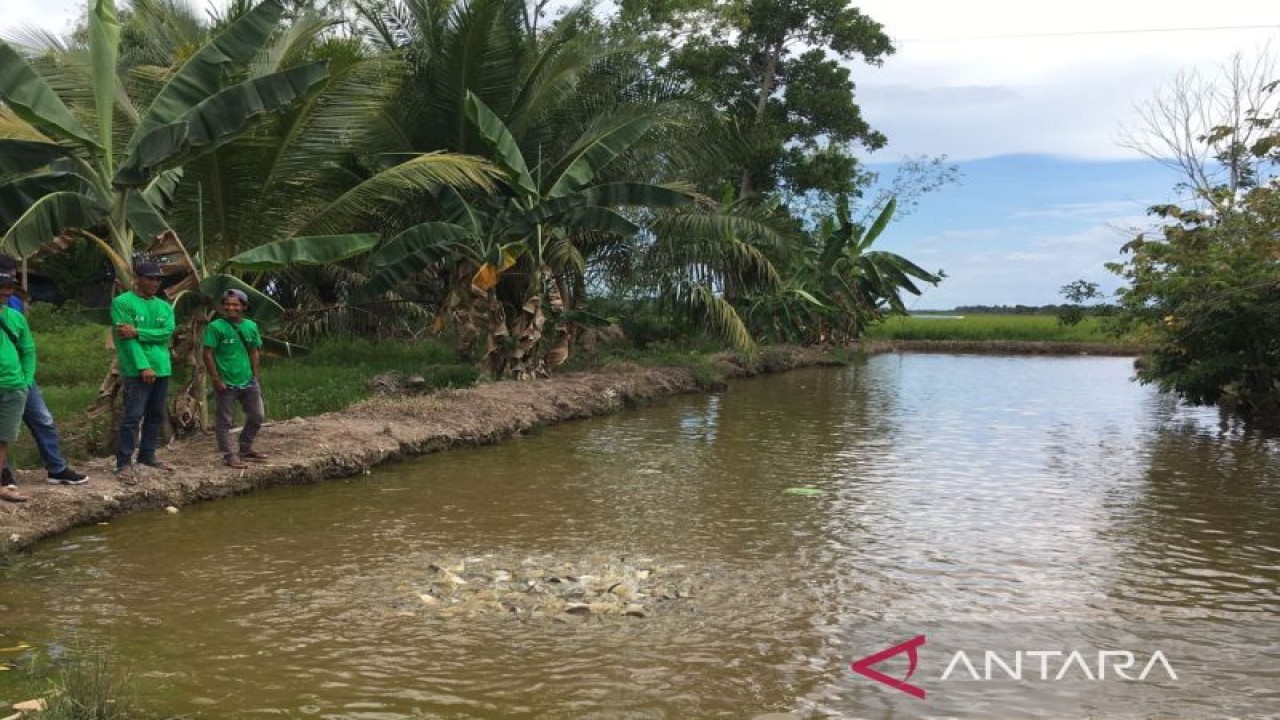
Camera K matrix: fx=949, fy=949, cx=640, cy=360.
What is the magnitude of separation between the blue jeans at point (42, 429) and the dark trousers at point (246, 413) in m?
1.41

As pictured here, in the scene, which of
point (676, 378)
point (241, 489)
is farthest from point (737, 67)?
point (241, 489)

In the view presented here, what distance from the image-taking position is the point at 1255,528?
7.74 meters

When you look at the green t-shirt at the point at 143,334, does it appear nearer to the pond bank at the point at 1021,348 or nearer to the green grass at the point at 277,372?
the green grass at the point at 277,372

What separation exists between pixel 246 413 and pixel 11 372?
2218mm

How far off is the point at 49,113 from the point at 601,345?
16.2m

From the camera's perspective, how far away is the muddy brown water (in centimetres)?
423

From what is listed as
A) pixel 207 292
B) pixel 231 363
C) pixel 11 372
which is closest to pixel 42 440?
pixel 11 372

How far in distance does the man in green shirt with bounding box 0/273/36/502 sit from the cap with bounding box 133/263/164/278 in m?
0.90

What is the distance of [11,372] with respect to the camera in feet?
21.7

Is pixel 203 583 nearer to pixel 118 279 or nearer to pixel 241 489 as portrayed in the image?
pixel 241 489

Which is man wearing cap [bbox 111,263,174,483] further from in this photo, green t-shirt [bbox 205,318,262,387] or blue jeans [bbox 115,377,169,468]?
green t-shirt [bbox 205,318,262,387]

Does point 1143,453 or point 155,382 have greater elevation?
point 155,382

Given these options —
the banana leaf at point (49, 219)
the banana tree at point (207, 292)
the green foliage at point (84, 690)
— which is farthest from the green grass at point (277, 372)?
the green foliage at point (84, 690)

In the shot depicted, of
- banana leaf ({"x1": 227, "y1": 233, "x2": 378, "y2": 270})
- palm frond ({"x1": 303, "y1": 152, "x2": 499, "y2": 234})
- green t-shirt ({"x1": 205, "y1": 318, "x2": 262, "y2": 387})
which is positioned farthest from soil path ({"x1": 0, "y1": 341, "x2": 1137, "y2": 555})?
palm frond ({"x1": 303, "y1": 152, "x2": 499, "y2": 234})
